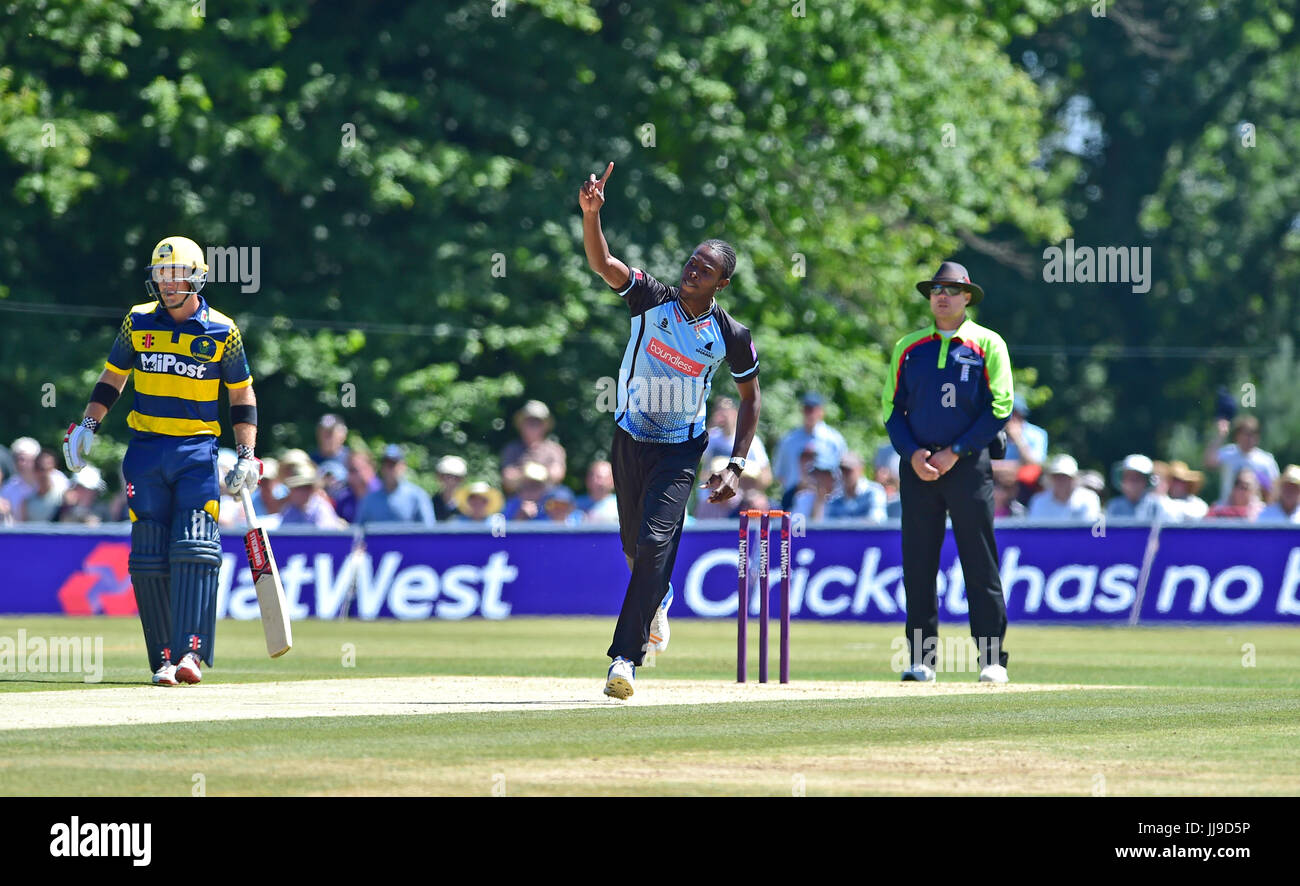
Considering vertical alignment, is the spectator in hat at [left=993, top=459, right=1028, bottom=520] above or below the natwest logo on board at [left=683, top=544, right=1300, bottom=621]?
above

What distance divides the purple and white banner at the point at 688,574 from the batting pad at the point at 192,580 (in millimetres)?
8317

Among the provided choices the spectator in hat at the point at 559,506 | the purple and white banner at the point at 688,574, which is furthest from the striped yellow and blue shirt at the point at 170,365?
the spectator in hat at the point at 559,506

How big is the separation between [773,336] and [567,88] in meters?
4.70

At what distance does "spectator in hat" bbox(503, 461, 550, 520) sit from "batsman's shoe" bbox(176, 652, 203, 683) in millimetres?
10783

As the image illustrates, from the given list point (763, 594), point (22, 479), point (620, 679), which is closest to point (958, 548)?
point (763, 594)

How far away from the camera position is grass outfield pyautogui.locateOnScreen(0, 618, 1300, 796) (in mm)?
7812

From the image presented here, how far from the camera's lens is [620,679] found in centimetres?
1112

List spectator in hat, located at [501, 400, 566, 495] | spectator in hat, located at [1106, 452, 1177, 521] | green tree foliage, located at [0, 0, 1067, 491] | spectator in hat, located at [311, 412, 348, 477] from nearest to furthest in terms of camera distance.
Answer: spectator in hat, located at [1106, 452, 1177, 521] → spectator in hat, located at [501, 400, 566, 495] → spectator in hat, located at [311, 412, 348, 477] → green tree foliage, located at [0, 0, 1067, 491]

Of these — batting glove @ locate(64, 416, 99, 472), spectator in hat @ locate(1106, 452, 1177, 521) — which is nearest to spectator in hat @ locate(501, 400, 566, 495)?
spectator in hat @ locate(1106, 452, 1177, 521)

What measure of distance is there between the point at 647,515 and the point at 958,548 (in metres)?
2.74

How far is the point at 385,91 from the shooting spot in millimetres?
28469

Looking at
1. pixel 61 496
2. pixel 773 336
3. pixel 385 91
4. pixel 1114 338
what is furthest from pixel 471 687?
pixel 1114 338

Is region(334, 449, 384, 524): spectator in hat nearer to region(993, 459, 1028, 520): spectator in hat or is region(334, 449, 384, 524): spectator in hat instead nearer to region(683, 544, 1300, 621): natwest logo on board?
region(683, 544, 1300, 621): natwest logo on board
